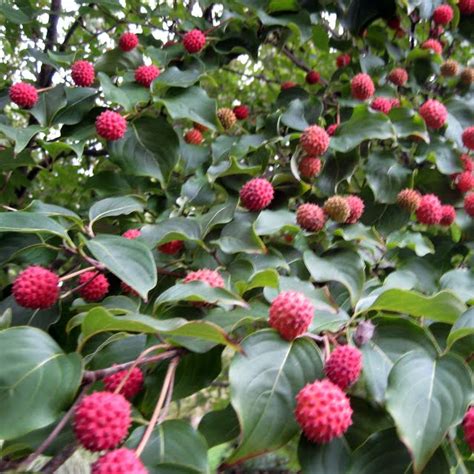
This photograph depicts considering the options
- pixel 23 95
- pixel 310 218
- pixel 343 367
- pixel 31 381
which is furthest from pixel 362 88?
pixel 31 381

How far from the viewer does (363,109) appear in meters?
1.30

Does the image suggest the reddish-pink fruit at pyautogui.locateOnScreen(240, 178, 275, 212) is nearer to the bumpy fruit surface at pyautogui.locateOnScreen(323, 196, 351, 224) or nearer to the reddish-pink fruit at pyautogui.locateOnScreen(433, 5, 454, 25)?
the bumpy fruit surface at pyautogui.locateOnScreen(323, 196, 351, 224)

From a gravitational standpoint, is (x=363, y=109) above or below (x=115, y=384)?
above

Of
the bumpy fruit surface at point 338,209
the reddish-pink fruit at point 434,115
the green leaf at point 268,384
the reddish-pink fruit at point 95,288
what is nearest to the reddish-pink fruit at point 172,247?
the reddish-pink fruit at point 95,288

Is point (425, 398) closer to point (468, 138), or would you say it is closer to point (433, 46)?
point (468, 138)

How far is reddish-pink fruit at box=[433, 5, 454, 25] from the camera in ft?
5.50

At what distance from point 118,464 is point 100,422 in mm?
67

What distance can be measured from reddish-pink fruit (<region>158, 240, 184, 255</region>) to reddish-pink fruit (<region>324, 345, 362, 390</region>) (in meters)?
0.49

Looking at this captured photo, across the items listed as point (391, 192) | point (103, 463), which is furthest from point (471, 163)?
point (103, 463)

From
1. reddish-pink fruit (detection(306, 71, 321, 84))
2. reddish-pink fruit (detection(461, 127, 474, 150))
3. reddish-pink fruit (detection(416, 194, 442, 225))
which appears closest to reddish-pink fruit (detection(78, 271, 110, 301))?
reddish-pink fruit (detection(416, 194, 442, 225))

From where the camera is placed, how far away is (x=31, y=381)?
2.19 feet

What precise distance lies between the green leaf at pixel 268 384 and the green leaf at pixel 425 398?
10 cm

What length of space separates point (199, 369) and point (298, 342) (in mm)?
167

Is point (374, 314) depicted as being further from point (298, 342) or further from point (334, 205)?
point (334, 205)
